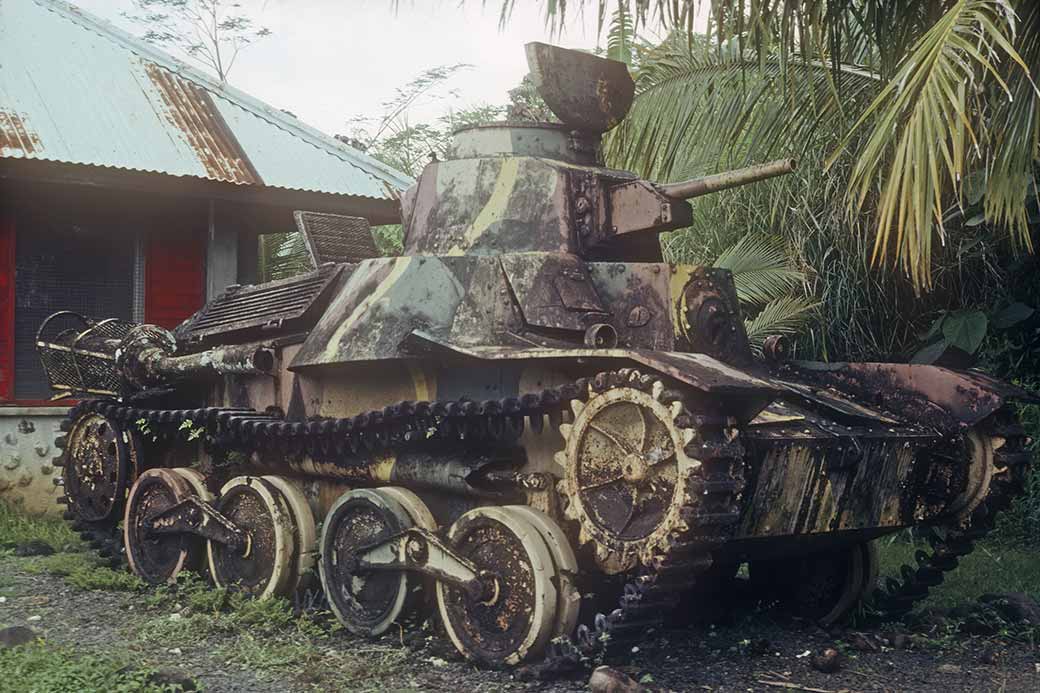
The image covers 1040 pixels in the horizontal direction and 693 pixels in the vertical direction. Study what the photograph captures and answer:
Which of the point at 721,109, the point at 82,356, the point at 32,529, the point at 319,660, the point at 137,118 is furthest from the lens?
the point at 137,118

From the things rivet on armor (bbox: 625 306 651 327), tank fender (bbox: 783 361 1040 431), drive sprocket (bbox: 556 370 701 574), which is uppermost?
rivet on armor (bbox: 625 306 651 327)

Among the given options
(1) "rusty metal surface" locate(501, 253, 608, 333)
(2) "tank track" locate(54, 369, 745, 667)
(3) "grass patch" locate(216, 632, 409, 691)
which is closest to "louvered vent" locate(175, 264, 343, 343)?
(2) "tank track" locate(54, 369, 745, 667)

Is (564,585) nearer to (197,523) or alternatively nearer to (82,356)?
(197,523)

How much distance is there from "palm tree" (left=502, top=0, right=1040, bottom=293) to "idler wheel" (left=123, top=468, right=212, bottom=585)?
3738 mm

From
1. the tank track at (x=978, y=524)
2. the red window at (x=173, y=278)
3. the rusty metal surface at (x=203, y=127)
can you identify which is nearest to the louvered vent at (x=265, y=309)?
the rusty metal surface at (x=203, y=127)

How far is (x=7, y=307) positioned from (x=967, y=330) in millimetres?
8436

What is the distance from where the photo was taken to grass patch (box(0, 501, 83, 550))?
10133 mm

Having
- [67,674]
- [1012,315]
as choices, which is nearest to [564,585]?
[67,674]

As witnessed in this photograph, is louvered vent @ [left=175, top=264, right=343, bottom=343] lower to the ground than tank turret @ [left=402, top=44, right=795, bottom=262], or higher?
lower

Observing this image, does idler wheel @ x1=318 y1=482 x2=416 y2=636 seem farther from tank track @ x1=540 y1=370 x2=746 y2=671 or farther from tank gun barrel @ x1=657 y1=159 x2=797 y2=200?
tank gun barrel @ x1=657 y1=159 x2=797 y2=200

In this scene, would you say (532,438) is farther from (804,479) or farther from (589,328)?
(804,479)

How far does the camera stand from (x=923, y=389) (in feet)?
24.4

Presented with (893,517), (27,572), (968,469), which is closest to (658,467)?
(893,517)

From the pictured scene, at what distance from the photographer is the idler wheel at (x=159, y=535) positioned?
27.2 feet
